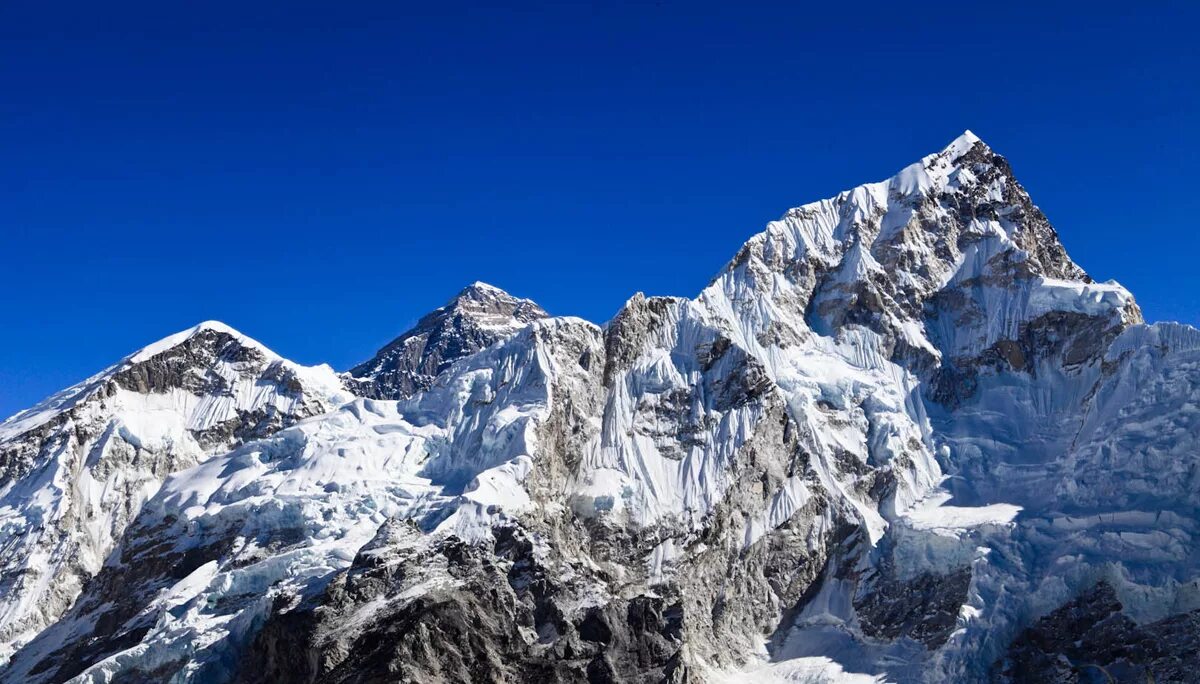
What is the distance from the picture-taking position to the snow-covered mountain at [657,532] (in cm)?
14212

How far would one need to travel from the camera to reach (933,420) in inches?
7859

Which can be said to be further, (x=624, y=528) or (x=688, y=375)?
(x=688, y=375)

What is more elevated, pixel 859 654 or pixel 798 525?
pixel 798 525

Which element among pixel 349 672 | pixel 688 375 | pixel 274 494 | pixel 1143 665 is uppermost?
pixel 688 375

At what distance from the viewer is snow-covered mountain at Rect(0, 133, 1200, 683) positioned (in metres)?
142

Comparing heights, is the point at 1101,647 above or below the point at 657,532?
below

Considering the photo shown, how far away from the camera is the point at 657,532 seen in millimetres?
171250

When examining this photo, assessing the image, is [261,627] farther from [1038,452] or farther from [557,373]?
[1038,452]

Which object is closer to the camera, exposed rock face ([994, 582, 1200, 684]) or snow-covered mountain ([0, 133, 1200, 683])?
exposed rock face ([994, 582, 1200, 684])

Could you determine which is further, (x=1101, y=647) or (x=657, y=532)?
(x=657, y=532)

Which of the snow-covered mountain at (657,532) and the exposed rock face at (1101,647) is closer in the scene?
the exposed rock face at (1101,647)

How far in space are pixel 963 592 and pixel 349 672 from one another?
76.0 meters

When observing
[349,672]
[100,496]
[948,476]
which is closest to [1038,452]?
[948,476]

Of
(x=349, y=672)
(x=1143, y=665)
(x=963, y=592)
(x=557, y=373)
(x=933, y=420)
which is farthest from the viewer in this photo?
(x=933, y=420)
